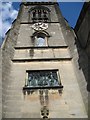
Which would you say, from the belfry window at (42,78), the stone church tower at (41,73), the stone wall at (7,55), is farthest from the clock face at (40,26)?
the belfry window at (42,78)

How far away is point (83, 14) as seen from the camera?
1364 centimetres

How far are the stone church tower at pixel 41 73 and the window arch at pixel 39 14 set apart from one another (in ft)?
1.90

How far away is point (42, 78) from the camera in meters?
12.0

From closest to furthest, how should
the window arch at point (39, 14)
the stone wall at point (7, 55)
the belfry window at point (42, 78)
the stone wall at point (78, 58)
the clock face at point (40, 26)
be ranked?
1. the stone wall at point (7, 55)
2. the stone wall at point (78, 58)
3. the belfry window at point (42, 78)
4. the clock face at point (40, 26)
5. the window arch at point (39, 14)

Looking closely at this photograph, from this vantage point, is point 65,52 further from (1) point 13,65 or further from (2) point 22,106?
(2) point 22,106

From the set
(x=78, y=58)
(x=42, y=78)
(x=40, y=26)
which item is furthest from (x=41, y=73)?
(x=40, y=26)

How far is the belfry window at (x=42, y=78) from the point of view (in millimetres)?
11578

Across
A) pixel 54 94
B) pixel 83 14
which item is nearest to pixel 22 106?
pixel 54 94

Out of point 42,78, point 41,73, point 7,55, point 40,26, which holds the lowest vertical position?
point 42,78

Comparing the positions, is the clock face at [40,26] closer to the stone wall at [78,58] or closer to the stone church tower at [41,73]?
the stone church tower at [41,73]

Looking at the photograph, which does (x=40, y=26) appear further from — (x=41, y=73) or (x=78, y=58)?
(x=41, y=73)

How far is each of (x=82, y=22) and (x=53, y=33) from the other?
7.61 feet

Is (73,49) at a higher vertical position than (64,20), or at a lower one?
lower

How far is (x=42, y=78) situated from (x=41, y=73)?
0.39 m
